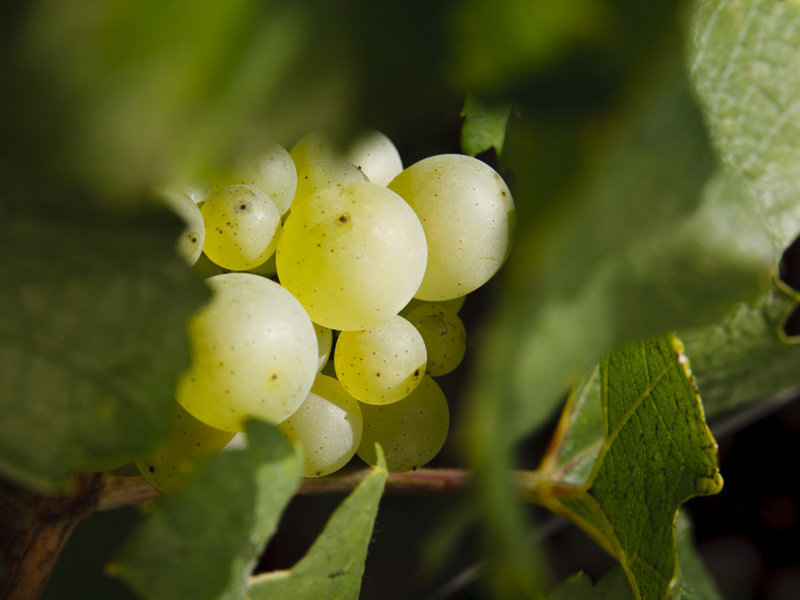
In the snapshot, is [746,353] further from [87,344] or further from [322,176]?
[87,344]

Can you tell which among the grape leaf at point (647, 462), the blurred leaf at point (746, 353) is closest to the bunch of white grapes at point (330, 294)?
the grape leaf at point (647, 462)

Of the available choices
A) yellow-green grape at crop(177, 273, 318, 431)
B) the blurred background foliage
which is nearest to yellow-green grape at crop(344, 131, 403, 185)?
yellow-green grape at crop(177, 273, 318, 431)

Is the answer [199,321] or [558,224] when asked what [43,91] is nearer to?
[558,224]

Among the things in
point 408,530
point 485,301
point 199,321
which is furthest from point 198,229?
point 408,530

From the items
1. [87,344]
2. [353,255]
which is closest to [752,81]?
[353,255]

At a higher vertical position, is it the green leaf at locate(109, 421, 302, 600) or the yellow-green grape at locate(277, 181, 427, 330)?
the yellow-green grape at locate(277, 181, 427, 330)

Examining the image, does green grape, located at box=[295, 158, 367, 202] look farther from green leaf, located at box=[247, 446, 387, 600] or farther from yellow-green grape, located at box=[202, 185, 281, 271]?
green leaf, located at box=[247, 446, 387, 600]
